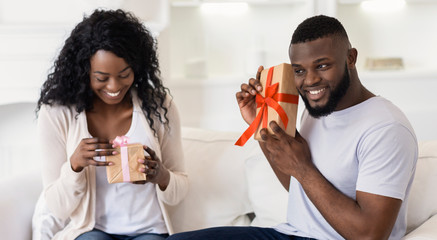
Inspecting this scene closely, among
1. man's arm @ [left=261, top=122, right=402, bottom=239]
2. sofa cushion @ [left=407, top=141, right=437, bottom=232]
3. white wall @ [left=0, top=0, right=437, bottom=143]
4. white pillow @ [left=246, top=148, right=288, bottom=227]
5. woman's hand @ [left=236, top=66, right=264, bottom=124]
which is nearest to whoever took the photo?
man's arm @ [left=261, top=122, right=402, bottom=239]

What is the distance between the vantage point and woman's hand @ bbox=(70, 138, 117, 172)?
146cm

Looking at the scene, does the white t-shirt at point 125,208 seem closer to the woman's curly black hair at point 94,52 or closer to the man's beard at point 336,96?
the woman's curly black hair at point 94,52

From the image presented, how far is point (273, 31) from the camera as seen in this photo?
2969mm

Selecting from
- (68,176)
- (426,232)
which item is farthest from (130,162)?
(426,232)

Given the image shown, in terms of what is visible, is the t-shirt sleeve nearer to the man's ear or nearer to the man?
the man

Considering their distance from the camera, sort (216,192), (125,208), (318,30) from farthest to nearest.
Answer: (216,192) → (125,208) → (318,30)

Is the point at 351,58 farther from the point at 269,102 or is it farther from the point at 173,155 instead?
the point at 173,155

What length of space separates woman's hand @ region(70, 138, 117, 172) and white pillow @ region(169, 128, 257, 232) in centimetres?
46

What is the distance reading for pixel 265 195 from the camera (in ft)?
5.75

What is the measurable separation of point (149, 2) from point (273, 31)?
2.67 feet

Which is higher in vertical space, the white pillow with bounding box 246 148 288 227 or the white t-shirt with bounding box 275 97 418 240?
the white t-shirt with bounding box 275 97 418 240

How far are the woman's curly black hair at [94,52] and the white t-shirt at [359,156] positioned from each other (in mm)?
545

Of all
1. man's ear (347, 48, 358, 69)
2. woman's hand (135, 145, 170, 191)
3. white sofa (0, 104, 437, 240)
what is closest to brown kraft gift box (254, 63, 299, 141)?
man's ear (347, 48, 358, 69)

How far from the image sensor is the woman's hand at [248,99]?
4.66 feet
